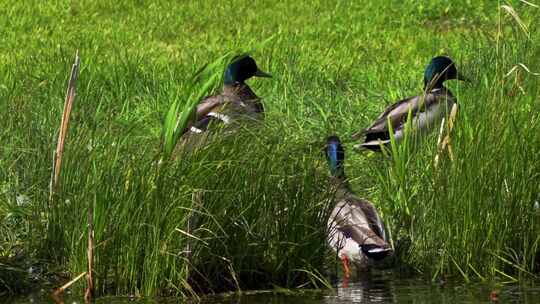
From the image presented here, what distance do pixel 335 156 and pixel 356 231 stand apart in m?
0.61

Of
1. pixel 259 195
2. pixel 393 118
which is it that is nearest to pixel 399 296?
pixel 259 195

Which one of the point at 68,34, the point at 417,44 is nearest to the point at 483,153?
the point at 417,44

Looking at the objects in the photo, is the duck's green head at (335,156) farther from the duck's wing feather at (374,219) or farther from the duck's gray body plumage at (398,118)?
the duck's gray body plumage at (398,118)

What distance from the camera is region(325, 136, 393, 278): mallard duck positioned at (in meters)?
8.60

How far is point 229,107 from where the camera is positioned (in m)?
9.17

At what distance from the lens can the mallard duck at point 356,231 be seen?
8.60 metres

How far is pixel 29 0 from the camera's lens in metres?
18.1

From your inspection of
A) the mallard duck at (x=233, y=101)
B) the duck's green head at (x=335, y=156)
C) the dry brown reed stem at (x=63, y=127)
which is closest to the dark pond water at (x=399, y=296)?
the dry brown reed stem at (x=63, y=127)

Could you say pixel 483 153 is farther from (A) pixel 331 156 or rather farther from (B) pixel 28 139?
(B) pixel 28 139

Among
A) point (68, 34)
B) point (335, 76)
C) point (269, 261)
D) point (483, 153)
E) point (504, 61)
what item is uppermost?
point (68, 34)

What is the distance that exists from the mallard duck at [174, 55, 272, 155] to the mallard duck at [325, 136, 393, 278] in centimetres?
67

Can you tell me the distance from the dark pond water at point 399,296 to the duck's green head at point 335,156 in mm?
843

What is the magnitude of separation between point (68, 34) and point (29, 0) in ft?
6.05

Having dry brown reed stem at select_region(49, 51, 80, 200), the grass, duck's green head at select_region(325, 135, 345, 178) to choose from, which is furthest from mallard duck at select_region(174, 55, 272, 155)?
dry brown reed stem at select_region(49, 51, 80, 200)
